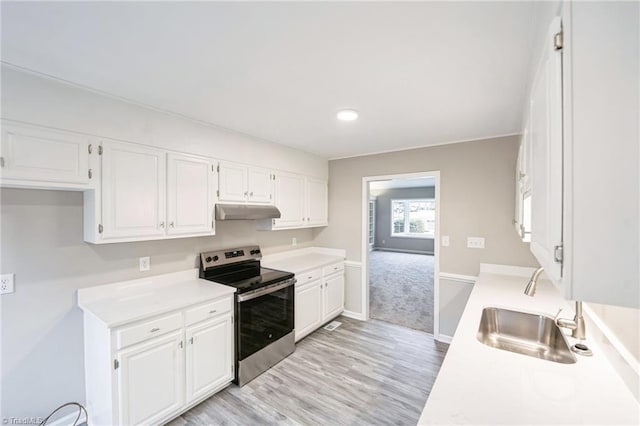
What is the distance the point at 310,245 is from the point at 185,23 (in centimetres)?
346

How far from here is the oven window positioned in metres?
2.45

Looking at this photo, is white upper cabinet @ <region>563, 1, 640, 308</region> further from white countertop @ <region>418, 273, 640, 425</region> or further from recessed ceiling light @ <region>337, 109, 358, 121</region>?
recessed ceiling light @ <region>337, 109, 358, 121</region>

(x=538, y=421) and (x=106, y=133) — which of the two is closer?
(x=538, y=421)

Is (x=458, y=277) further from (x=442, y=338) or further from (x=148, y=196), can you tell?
(x=148, y=196)

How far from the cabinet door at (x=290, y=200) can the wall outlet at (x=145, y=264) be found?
4.42 ft

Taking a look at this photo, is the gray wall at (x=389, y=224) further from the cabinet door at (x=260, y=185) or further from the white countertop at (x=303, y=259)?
the cabinet door at (x=260, y=185)

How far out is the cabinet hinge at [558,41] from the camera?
0.73 metres

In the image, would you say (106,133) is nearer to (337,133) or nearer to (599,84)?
(337,133)

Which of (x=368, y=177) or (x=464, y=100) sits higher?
(x=464, y=100)

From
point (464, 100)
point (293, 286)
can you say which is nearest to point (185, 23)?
point (464, 100)

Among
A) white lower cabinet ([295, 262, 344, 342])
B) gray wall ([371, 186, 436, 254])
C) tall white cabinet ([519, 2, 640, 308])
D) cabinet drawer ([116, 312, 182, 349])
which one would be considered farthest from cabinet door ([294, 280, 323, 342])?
gray wall ([371, 186, 436, 254])

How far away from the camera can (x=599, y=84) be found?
25.6 inches

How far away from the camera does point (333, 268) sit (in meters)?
3.81

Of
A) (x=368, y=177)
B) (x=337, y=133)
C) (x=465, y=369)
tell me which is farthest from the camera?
(x=368, y=177)
